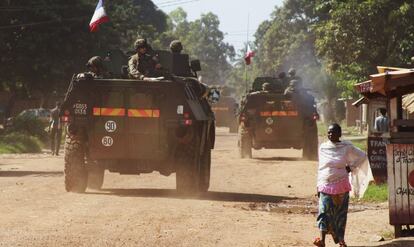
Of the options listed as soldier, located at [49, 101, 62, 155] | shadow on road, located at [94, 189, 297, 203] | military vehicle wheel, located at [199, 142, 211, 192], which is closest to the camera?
shadow on road, located at [94, 189, 297, 203]

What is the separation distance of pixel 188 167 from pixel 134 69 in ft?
6.51

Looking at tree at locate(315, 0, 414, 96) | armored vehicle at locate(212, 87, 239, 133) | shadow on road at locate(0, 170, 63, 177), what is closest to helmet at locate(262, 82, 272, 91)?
tree at locate(315, 0, 414, 96)

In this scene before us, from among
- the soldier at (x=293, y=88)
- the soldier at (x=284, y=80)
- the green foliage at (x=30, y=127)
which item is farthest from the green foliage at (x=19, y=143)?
the soldier at (x=293, y=88)

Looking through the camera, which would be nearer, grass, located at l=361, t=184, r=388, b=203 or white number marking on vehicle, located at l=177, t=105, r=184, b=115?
white number marking on vehicle, located at l=177, t=105, r=184, b=115

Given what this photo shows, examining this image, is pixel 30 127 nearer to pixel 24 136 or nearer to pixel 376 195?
pixel 24 136

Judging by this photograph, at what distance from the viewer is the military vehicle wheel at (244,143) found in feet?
89.6

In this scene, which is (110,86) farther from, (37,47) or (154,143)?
(37,47)

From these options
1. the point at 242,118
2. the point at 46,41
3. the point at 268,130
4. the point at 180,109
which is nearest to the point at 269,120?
the point at 268,130

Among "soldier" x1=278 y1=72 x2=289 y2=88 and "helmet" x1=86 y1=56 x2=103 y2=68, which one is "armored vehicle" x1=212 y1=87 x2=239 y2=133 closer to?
"soldier" x1=278 y1=72 x2=289 y2=88

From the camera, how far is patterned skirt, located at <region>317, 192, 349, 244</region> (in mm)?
9805

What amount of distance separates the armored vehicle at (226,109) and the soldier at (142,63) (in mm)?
40961

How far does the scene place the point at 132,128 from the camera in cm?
1530

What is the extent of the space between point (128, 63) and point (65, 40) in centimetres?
3132

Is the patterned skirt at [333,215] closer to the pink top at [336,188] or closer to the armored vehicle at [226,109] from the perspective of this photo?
the pink top at [336,188]
